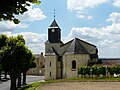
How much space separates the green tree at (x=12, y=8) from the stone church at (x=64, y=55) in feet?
187

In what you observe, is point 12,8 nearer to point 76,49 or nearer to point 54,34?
point 76,49

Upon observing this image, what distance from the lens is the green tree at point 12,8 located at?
6309 millimetres

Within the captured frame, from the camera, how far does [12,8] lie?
648cm

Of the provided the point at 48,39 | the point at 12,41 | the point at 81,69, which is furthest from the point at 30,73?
the point at 12,41

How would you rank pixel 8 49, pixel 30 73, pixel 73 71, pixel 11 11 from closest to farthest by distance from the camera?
pixel 11 11 → pixel 8 49 → pixel 73 71 → pixel 30 73

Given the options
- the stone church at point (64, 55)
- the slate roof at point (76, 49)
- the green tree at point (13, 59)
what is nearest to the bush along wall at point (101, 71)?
the stone church at point (64, 55)

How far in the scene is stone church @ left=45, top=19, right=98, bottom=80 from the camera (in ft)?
210

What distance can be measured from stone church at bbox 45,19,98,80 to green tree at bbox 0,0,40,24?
187 feet

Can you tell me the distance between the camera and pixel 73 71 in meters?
63.5

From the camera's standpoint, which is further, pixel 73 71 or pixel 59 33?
pixel 59 33

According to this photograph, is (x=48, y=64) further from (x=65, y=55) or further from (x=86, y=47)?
(x=86, y=47)

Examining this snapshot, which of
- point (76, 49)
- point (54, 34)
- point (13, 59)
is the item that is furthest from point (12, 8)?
point (54, 34)

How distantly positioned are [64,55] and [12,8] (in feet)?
192

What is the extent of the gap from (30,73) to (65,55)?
4824cm
